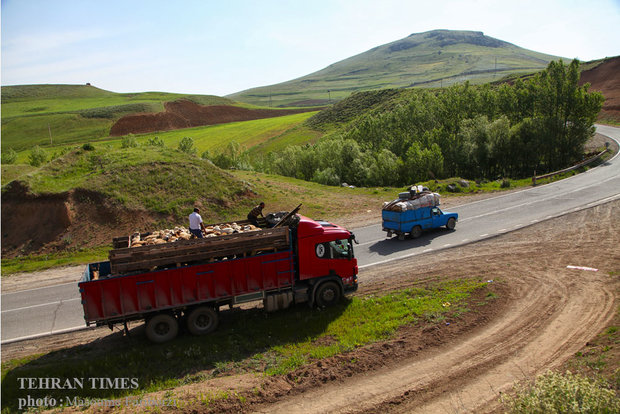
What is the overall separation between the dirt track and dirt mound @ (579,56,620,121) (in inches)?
2836

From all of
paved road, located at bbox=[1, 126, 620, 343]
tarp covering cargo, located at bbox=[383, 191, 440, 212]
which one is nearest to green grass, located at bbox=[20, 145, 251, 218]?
paved road, located at bbox=[1, 126, 620, 343]

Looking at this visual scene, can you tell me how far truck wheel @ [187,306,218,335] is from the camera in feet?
40.1

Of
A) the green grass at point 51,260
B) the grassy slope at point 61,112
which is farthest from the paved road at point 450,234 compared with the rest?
the grassy slope at point 61,112

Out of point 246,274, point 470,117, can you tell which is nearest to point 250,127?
point 470,117

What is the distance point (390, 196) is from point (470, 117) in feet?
90.7

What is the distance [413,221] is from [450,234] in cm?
258

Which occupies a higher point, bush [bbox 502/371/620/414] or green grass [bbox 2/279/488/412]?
bush [bbox 502/371/620/414]

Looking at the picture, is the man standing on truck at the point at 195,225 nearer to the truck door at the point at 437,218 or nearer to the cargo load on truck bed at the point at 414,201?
the cargo load on truck bed at the point at 414,201

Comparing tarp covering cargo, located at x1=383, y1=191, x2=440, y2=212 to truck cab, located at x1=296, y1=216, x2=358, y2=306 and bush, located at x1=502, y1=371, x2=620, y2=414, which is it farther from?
bush, located at x1=502, y1=371, x2=620, y2=414

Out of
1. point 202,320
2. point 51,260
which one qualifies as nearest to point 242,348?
point 202,320

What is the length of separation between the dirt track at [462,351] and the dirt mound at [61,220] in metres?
13.2

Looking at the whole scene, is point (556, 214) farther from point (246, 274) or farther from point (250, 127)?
point (250, 127)

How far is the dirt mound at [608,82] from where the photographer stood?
71.6m

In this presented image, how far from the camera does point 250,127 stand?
4454 inches
